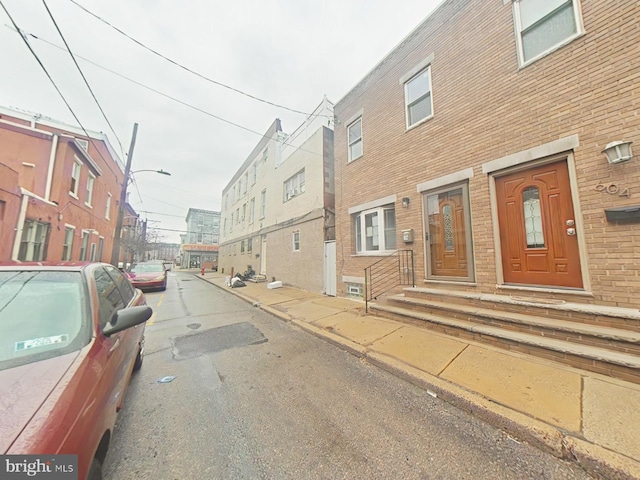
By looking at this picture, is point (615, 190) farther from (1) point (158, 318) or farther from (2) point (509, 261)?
(1) point (158, 318)

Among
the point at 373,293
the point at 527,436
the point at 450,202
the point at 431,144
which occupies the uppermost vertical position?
the point at 431,144

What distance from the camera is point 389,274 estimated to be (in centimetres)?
671

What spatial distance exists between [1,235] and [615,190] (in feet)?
46.5

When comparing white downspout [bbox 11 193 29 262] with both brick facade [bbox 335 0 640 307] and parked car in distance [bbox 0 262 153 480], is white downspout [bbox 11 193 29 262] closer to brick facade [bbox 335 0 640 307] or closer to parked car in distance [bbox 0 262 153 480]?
parked car in distance [bbox 0 262 153 480]

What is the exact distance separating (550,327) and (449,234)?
8.45 ft

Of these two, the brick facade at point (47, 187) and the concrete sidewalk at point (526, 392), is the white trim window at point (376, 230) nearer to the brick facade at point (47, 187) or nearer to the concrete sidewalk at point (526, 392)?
the concrete sidewalk at point (526, 392)

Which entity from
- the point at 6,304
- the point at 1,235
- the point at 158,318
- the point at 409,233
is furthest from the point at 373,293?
the point at 1,235

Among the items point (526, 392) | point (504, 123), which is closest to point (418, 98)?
point (504, 123)

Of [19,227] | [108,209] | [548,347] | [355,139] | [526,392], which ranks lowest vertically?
[526,392]

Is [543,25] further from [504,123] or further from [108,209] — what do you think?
[108,209]

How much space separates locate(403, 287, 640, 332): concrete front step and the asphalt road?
2.40 meters

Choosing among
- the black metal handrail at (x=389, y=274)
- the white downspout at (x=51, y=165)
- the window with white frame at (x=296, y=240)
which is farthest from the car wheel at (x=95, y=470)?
the white downspout at (x=51, y=165)

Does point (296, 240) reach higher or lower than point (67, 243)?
higher

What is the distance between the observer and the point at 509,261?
181 inches
